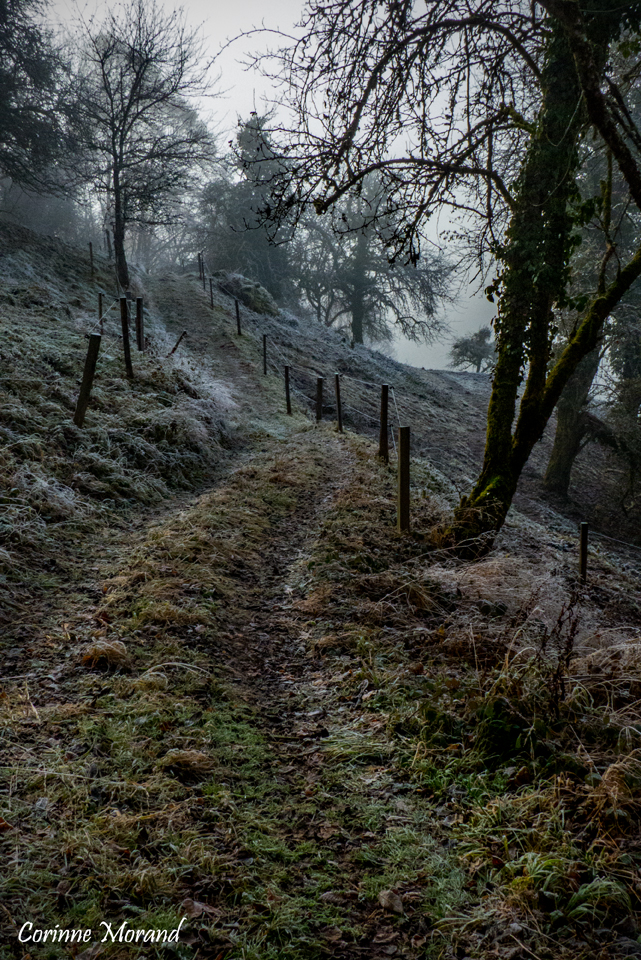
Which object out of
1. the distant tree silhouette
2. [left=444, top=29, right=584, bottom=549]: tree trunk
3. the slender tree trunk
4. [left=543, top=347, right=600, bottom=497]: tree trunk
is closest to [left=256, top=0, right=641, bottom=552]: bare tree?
[left=444, top=29, right=584, bottom=549]: tree trunk

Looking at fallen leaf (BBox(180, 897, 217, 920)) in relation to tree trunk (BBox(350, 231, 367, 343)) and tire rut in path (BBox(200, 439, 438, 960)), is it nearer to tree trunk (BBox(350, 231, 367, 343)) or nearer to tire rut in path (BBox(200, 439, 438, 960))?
tire rut in path (BBox(200, 439, 438, 960))

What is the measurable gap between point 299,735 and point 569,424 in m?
14.9

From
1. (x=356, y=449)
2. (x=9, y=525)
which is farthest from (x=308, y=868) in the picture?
(x=356, y=449)

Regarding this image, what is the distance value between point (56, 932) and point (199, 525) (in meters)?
4.59

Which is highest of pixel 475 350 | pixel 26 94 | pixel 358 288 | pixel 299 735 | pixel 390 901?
pixel 26 94

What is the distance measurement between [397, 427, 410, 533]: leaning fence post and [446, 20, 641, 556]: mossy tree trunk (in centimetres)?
58

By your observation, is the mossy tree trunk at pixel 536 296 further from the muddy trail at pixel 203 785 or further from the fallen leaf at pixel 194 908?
the fallen leaf at pixel 194 908

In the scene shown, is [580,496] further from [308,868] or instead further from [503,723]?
[308,868]

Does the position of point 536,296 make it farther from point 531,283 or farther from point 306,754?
point 306,754

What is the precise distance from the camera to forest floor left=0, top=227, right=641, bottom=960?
2.18 m

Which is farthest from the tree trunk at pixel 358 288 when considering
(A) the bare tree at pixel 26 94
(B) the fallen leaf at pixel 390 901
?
(B) the fallen leaf at pixel 390 901

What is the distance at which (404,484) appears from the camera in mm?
6449

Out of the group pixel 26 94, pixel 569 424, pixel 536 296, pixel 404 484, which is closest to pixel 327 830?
pixel 404 484

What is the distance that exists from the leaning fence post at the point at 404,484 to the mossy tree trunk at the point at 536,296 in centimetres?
58
